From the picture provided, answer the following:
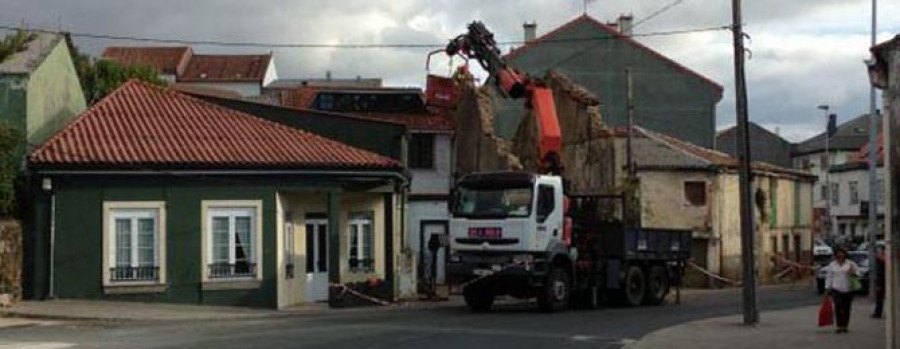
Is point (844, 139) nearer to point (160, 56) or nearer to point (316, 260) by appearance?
point (160, 56)

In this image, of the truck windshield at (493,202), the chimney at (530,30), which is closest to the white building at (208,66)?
the chimney at (530,30)

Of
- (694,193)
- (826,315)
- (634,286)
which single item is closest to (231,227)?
(634,286)

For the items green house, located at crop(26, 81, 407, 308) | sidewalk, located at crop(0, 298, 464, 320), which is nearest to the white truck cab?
sidewalk, located at crop(0, 298, 464, 320)

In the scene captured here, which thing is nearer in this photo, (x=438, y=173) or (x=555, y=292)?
(x=555, y=292)

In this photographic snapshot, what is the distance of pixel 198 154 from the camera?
2947 centimetres

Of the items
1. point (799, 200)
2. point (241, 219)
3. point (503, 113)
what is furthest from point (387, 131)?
point (799, 200)

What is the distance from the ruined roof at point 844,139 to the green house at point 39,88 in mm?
69100

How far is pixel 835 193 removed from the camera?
89.6m

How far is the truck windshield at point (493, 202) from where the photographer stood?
87.0 ft

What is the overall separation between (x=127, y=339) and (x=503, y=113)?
39.1m

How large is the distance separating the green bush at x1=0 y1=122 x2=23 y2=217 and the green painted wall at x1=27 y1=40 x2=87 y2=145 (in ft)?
3.47

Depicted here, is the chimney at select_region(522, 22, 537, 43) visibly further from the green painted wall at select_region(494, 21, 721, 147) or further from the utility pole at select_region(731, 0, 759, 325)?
the utility pole at select_region(731, 0, 759, 325)

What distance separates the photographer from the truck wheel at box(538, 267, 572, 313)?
88.5 feet

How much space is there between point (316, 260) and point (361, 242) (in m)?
1.34
